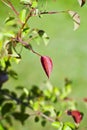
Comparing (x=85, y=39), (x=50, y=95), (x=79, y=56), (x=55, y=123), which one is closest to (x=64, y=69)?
(x=79, y=56)

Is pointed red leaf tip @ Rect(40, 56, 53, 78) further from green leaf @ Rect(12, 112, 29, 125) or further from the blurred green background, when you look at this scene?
the blurred green background

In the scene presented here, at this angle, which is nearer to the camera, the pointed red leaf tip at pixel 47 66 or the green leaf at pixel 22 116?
the pointed red leaf tip at pixel 47 66

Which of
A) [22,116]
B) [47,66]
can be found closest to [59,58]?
[22,116]

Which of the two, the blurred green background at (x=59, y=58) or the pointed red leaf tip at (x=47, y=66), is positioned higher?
the pointed red leaf tip at (x=47, y=66)

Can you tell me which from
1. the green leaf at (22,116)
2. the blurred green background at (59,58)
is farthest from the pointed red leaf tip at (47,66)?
the blurred green background at (59,58)

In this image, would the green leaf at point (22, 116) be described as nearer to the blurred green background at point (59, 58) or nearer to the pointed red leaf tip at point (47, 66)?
the pointed red leaf tip at point (47, 66)

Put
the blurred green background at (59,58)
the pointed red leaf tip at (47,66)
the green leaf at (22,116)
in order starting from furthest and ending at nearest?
1. the blurred green background at (59,58)
2. the green leaf at (22,116)
3. the pointed red leaf tip at (47,66)

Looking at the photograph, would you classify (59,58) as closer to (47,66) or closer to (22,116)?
(22,116)

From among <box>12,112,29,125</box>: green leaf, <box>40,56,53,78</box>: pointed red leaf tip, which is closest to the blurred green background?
<box>12,112,29,125</box>: green leaf
